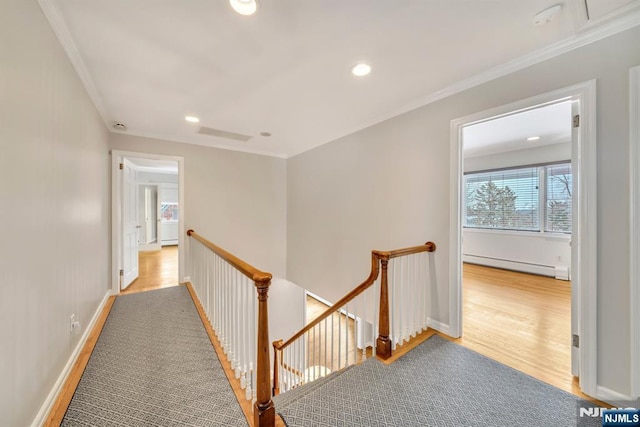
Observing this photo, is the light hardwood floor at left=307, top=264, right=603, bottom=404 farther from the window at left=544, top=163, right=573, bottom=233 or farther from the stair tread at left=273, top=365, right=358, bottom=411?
the window at left=544, top=163, right=573, bottom=233

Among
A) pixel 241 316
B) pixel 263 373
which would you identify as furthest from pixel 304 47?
pixel 263 373

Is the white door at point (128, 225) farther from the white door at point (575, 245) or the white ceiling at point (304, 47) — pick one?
the white door at point (575, 245)

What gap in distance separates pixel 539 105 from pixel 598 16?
55cm

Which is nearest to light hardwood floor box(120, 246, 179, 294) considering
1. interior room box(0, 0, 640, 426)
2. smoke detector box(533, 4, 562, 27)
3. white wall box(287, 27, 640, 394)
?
interior room box(0, 0, 640, 426)

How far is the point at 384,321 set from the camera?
6.72 ft

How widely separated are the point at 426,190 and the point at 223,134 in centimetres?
312

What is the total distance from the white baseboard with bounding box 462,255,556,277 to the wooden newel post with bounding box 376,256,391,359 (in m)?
4.64

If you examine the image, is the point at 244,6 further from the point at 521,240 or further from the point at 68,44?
the point at 521,240

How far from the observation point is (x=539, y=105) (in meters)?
1.88

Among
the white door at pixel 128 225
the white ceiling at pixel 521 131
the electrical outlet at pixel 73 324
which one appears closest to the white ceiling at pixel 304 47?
the white ceiling at pixel 521 131

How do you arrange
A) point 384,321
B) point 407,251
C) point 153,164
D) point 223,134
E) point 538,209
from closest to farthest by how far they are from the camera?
point 384,321, point 407,251, point 223,134, point 538,209, point 153,164

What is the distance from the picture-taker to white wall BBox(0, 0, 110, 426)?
1092 mm

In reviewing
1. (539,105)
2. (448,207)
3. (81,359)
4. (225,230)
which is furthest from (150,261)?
(539,105)

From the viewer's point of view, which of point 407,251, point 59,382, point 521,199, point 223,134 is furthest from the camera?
point 521,199
